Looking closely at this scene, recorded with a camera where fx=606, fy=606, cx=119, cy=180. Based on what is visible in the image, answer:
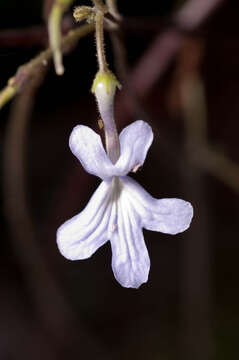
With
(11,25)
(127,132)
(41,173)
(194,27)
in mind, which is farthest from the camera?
(41,173)

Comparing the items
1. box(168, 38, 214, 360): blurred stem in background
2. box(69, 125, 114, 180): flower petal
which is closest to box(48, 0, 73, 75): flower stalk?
box(69, 125, 114, 180): flower petal

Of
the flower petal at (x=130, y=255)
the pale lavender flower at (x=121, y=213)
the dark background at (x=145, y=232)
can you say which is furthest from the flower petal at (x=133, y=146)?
the dark background at (x=145, y=232)

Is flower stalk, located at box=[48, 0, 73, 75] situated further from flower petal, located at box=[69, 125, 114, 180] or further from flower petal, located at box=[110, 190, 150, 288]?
flower petal, located at box=[110, 190, 150, 288]

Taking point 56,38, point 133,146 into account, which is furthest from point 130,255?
point 56,38

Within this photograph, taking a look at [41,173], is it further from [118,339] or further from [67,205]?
[118,339]

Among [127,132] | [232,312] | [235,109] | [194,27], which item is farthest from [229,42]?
[127,132]

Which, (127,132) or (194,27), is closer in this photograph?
(127,132)

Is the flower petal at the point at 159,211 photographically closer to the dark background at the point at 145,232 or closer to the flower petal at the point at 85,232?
the flower petal at the point at 85,232
